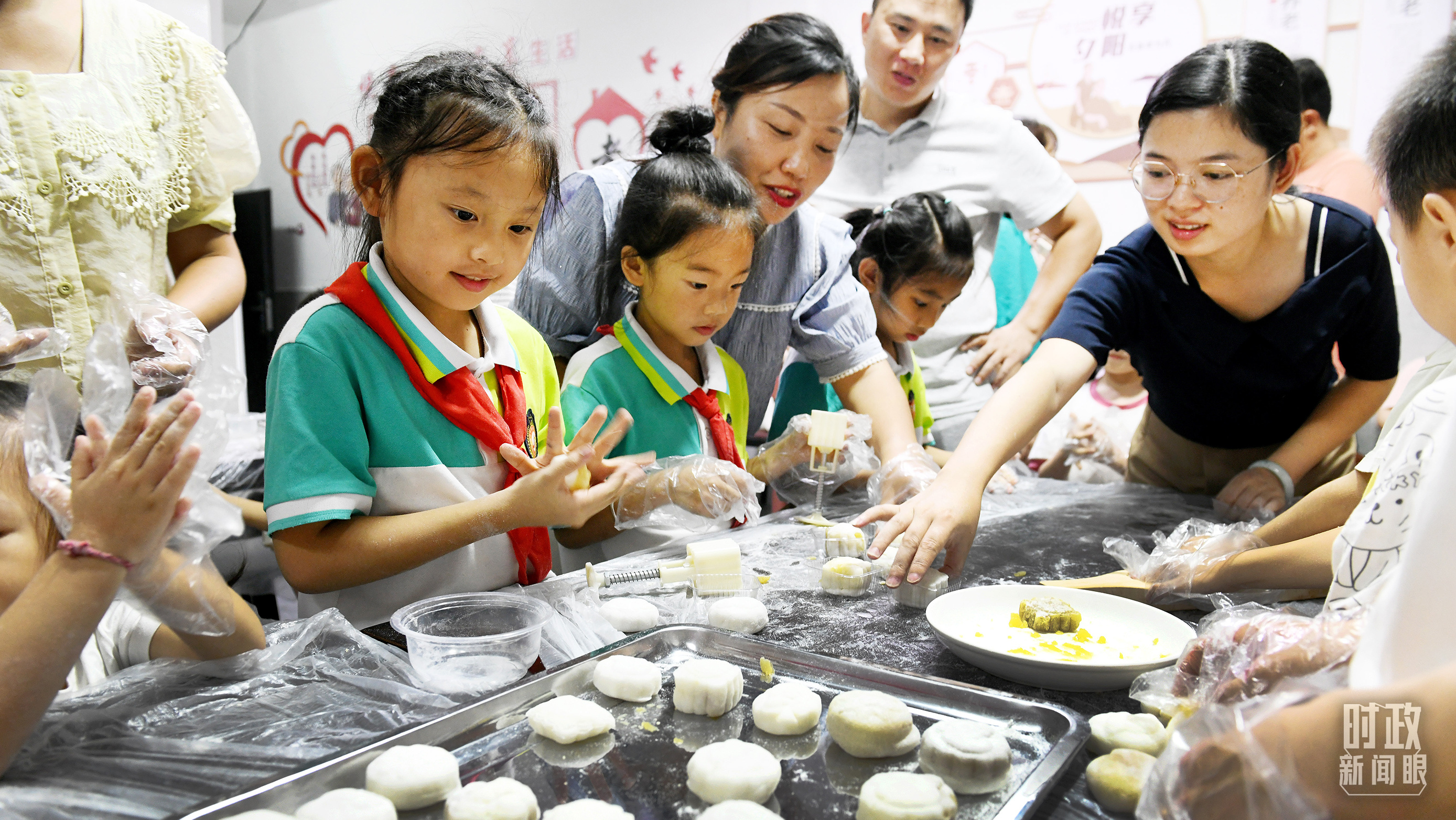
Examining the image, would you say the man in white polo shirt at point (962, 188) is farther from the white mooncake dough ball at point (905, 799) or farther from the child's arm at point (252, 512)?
the white mooncake dough ball at point (905, 799)

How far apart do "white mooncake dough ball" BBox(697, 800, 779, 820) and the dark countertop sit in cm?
22

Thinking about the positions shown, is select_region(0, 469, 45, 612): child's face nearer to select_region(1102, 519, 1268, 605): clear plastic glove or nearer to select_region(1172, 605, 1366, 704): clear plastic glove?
select_region(1172, 605, 1366, 704): clear plastic glove

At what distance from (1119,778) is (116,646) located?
106cm

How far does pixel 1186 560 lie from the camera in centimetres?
127

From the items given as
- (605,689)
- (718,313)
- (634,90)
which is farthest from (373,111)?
(634,90)

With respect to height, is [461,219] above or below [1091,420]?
above

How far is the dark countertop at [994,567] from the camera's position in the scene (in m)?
0.94

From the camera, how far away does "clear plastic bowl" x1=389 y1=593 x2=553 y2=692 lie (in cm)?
93

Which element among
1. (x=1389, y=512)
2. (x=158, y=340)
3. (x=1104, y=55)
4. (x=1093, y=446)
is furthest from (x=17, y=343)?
(x=1104, y=55)

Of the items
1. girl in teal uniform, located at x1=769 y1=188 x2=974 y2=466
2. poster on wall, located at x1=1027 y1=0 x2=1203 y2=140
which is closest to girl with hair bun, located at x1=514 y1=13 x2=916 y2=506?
girl in teal uniform, located at x1=769 y1=188 x2=974 y2=466

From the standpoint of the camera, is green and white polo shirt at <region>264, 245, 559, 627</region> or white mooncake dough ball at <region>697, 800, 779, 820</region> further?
green and white polo shirt at <region>264, 245, 559, 627</region>

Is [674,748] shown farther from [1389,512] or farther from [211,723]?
[1389,512]

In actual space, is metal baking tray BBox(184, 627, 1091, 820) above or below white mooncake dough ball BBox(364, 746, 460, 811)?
below

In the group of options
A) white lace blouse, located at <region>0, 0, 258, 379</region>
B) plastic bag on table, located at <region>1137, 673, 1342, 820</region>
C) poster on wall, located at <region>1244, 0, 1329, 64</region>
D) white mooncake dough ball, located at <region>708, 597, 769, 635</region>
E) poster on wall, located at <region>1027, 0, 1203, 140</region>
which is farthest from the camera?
poster on wall, located at <region>1027, 0, 1203, 140</region>
